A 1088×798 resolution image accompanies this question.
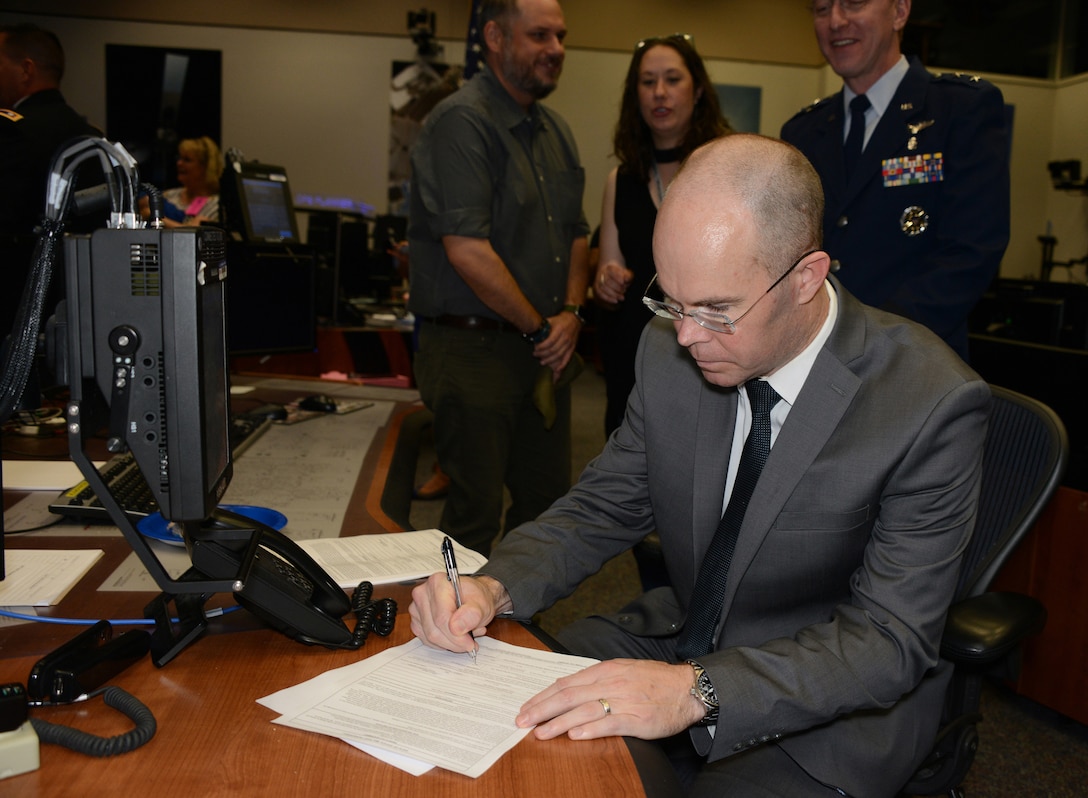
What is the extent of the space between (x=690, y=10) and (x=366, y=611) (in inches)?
347

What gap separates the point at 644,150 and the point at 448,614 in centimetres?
185

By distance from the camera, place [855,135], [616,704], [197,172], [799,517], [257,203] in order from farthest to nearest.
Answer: [197,172], [257,203], [855,135], [799,517], [616,704]

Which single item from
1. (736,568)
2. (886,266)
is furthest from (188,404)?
(886,266)

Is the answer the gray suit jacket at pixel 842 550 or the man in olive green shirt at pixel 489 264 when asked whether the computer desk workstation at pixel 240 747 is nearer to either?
the gray suit jacket at pixel 842 550

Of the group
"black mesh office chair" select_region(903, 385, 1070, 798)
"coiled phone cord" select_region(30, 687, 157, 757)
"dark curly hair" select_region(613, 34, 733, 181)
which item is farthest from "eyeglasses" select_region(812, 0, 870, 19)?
"coiled phone cord" select_region(30, 687, 157, 757)

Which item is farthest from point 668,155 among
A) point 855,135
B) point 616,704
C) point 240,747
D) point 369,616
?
point 240,747

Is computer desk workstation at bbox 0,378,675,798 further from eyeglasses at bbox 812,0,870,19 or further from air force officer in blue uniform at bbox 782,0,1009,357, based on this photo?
eyeglasses at bbox 812,0,870,19

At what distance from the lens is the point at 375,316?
180 inches

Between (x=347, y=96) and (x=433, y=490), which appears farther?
(x=347, y=96)

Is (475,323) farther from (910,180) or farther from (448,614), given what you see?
(448,614)

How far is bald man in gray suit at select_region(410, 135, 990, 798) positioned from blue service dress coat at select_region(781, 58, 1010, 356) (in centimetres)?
69

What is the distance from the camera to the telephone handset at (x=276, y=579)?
999 millimetres

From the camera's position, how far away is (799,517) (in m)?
1.17

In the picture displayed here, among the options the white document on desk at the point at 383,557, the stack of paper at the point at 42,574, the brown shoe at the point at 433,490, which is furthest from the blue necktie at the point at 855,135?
the brown shoe at the point at 433,490
